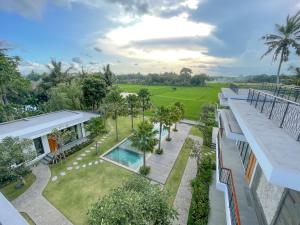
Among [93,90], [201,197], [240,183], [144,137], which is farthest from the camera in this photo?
[93,90]

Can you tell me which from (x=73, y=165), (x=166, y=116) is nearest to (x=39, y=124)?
(x=73, y=165)

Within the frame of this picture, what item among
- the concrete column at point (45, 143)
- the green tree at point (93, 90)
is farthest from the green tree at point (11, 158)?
the green tree at point (93, 90)

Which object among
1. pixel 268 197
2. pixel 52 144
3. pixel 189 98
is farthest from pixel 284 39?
pixel 189 98

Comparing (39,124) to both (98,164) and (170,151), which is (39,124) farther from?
(170,151)

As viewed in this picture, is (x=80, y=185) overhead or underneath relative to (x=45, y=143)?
underneath

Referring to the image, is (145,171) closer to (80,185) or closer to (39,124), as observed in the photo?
(80,185)

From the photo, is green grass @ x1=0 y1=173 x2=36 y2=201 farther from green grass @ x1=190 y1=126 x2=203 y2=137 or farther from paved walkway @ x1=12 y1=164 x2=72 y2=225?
green grass @ x1=190 y1=126 x2=203 y2=137
